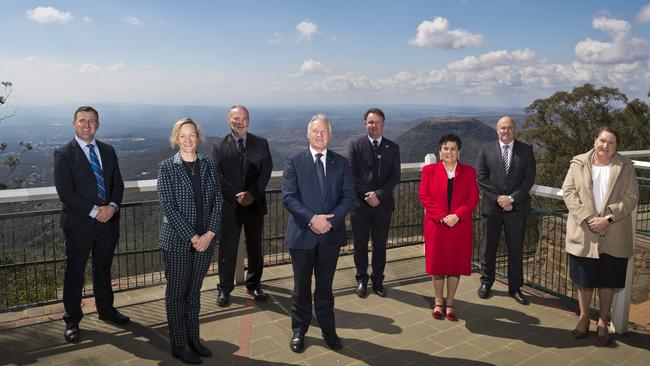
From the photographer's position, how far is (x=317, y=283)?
12.5 feet

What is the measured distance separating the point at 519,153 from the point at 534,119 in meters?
25.5

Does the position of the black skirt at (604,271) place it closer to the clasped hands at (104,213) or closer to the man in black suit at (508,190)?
the man in black suit at (508,190)

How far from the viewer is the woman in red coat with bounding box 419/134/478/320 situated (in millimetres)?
Result: 4254

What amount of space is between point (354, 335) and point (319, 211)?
1.16 meters

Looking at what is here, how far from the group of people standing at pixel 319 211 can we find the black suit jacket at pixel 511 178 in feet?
0.04

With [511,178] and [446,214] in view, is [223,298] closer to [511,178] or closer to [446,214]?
[446,214]

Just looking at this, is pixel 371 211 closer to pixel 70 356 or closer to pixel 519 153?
pixel 519 153

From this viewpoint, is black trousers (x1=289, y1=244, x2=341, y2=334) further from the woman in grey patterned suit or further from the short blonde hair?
the short blonde hair

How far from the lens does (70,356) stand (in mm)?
3629

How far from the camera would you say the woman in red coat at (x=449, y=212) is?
14.0 feet

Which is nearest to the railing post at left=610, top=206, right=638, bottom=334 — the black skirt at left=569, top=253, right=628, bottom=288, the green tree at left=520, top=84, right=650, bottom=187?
the black skirt at left=569, top=253, right=628, bottom=288

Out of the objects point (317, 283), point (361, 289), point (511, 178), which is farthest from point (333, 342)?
point (511, 178)

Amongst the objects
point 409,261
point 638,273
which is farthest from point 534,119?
point 409,261

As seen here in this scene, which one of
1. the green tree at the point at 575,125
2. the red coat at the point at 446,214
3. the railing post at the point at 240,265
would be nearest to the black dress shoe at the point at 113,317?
the railing post at the point at 240,265
